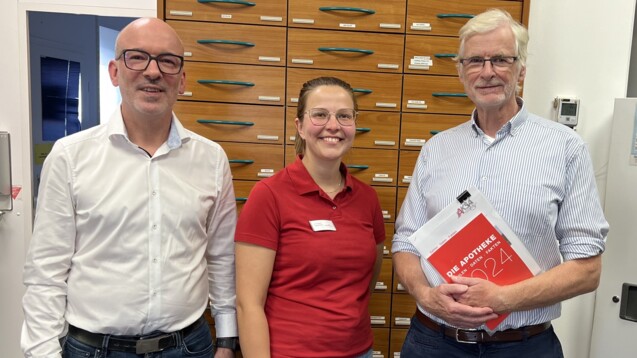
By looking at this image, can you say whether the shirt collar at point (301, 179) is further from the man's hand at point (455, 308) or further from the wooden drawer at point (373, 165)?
the wooden drawer at point (373, 165)

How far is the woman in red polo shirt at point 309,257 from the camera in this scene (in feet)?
3.90

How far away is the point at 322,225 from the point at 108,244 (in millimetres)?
557

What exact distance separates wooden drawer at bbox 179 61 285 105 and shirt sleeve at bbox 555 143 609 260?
1143mm

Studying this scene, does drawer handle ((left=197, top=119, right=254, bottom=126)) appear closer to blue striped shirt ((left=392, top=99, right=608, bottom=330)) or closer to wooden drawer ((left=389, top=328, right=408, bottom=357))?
blue striped shirt ((left=392, top=99, right=608, bottom=330))

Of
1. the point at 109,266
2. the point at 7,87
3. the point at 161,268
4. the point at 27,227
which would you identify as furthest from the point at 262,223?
the point at 7,87

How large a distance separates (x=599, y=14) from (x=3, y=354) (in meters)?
3.19

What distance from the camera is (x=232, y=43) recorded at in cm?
183

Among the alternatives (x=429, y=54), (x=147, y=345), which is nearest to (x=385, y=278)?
(x=429, y=54)

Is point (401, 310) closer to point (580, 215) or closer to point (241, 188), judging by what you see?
point (241, 188)

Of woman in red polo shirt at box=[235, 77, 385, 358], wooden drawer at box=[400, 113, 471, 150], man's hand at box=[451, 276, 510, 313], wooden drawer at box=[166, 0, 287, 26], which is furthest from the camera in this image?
wooden drawer at box=[400, 113, 471, 150]

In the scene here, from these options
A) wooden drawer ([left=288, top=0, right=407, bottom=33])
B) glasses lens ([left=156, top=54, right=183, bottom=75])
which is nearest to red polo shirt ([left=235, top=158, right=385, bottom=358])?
glasses lens ([left=156, top=54, right=183, bottom=75])

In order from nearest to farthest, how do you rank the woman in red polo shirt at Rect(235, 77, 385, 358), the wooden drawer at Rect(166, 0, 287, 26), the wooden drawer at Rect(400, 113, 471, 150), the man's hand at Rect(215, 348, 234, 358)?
1. the woman in red polo shirt at Rect(235, 77, 385, 358)
2. the man's hand at Rect(215, 348, 234, 358)
3. the wooden drawer at Rect(166, 0, 287, 26)
4. the wooden drawer at Rect(400, 113, 471, 150)

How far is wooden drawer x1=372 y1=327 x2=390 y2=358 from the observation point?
1.97 meters

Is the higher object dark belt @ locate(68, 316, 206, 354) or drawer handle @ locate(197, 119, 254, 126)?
drawer handle @ locate(197, 119, 254, 126)
